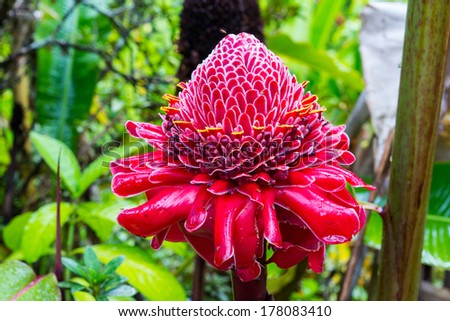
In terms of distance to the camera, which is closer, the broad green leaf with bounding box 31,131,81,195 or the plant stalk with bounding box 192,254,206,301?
the plant stalk with bounding box 192,254,206,301

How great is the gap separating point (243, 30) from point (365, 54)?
0.21 metres

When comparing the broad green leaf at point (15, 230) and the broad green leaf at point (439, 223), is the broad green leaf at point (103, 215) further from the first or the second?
the broad green leaf at point (439, 223)

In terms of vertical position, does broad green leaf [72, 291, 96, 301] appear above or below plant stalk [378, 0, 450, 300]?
below

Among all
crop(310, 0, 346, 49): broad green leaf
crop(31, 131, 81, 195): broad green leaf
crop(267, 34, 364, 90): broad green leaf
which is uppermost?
crop(310, 0, 346, 49): broad green leaf

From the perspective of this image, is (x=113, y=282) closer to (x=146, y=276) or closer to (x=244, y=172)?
(x=146, y=276)

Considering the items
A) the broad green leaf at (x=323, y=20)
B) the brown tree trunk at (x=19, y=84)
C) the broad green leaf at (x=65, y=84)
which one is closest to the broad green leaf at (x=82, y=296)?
the brown tree trunk at (x=19, y=84)

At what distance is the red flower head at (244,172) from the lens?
349mm

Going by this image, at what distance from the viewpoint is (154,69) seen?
3.78 feet

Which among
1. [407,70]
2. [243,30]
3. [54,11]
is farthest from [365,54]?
[54,11]

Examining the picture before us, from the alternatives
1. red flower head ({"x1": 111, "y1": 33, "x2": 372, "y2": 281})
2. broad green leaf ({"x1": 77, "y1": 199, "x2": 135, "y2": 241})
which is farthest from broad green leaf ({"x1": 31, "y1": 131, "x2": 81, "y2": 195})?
red flower head ({"x1": 111, "y1": 33, "x2": 372, "y2": 281})

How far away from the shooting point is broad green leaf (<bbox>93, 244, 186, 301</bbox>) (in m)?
0.64

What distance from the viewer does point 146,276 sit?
66 centimetres

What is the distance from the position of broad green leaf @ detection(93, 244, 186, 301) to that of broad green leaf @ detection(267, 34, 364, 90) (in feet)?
1.66

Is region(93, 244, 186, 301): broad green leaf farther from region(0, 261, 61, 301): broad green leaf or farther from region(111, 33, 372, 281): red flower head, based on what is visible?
region(111, 33, 372, 281): red flower head
